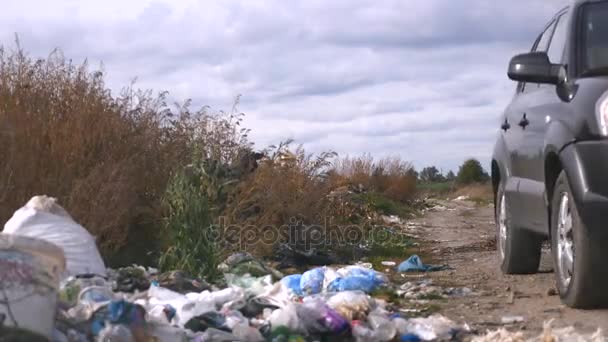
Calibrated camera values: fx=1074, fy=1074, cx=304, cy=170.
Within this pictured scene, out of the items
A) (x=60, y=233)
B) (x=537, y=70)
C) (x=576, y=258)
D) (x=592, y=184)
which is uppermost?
(x=537, y=70)

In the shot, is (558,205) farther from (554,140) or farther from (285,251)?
(285,251)

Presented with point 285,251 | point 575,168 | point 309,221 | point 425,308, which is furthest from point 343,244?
point 575,168

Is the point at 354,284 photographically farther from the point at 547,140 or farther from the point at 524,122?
the point at 547,140

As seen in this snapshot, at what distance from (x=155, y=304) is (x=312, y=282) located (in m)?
1.87

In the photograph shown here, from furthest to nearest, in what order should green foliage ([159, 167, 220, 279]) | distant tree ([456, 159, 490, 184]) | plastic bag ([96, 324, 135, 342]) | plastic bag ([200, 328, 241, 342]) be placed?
1. distant tree ([456, 159, 490, 184])
2. green foliage ([159, 167, 220, 279])
3. plastic bag ([200, 328, 241, 342])
4. plastic bag ([96, 324, 135, 342])

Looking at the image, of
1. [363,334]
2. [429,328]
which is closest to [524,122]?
[429,328]

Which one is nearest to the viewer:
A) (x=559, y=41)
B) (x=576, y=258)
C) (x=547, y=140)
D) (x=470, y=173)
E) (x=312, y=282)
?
(x=576, y=258)

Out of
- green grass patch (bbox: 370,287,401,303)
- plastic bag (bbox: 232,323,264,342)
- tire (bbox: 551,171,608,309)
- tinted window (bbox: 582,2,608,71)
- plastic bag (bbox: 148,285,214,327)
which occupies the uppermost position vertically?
tinted window (bbox: 582,2,608,71)

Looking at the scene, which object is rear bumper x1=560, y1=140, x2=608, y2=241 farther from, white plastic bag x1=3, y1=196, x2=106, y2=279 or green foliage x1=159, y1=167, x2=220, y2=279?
green foliage x1=159, y1=167, x2=220, y2=279

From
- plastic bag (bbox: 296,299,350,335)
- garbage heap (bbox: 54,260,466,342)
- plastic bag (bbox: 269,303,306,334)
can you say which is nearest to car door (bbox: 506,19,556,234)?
garbage heap (bbox: 54,260,466,342)

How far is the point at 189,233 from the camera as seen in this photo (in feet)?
28.5

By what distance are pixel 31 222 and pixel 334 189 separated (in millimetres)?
10638

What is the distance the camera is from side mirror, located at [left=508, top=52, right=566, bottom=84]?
689 cm

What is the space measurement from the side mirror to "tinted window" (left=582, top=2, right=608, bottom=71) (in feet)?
0.58
